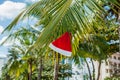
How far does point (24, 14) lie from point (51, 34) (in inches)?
26.0

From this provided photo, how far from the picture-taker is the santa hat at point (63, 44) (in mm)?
3344

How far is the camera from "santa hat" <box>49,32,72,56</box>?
11.0ft

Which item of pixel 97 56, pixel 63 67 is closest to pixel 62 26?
pixel 97 56

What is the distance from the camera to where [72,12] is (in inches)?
131

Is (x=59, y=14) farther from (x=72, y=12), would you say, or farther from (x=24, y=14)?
(x=24, y=14)

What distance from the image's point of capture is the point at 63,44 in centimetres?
339

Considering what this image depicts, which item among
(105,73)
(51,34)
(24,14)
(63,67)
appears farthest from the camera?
(105,73)

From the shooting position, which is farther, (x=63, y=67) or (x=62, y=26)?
(x=63, y=67)

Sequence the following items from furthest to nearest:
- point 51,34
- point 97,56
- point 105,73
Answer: point 105,73, point 97,56, point 51,34

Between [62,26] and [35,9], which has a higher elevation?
[35,9]

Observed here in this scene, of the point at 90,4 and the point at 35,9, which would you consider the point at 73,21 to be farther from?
the point at 35,9

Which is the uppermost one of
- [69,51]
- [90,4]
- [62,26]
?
[90,4]

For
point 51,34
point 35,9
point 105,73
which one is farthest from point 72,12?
point 105,73

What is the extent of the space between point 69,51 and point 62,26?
26 centimetres
